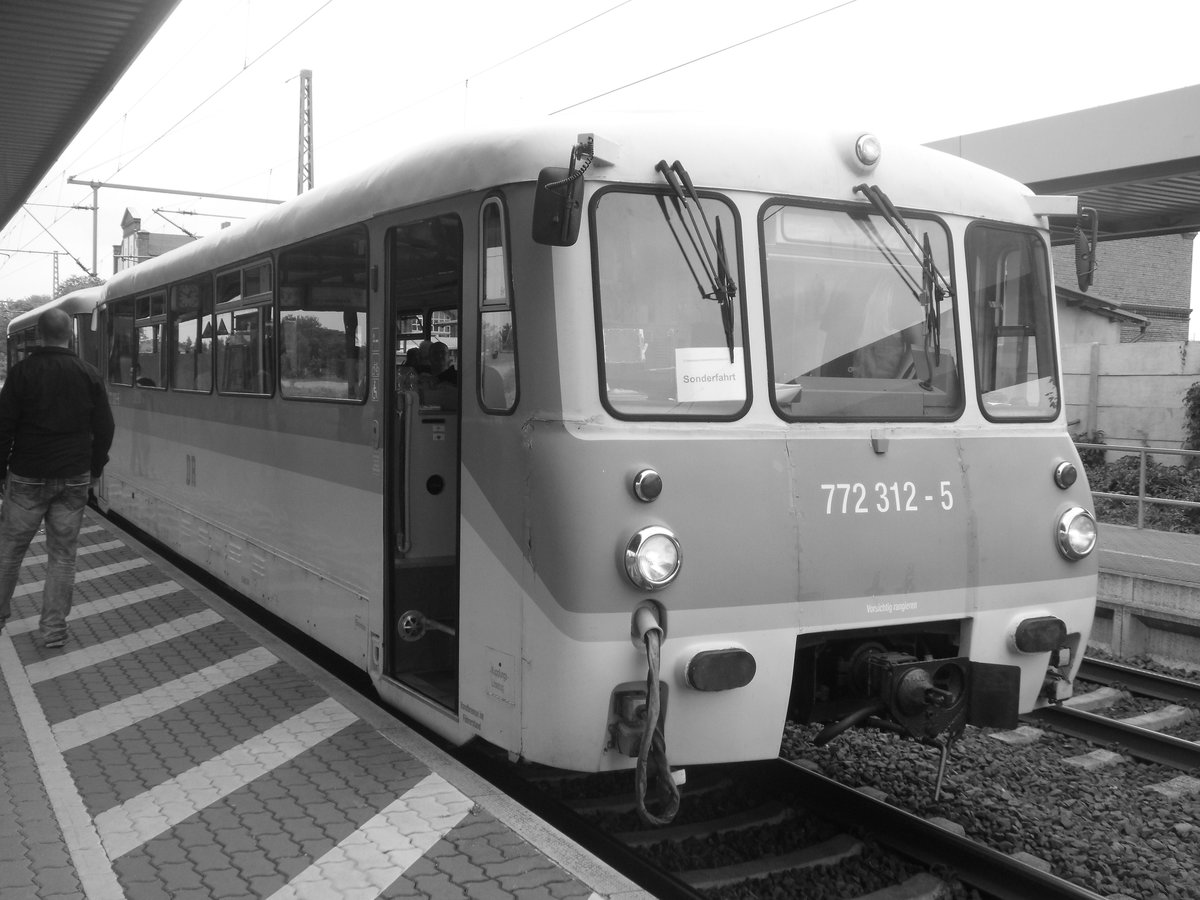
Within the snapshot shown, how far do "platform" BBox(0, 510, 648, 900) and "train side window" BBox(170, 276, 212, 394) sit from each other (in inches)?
103

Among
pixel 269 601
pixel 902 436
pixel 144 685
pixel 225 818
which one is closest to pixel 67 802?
pixel 225 818

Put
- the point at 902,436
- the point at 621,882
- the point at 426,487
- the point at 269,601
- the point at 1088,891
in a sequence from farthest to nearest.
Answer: the point at 269,601, the point at 426,487, the point at 902,436, the point at 1088,891, the point at 621,882

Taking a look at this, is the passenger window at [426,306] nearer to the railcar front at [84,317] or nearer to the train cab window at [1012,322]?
the train cab window at [1012,322]

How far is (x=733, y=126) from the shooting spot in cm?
482

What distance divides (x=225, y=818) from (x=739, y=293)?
111 inches

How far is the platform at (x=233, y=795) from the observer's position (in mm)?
4047

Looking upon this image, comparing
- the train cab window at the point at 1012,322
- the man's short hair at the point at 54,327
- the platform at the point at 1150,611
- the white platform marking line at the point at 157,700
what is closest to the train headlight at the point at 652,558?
the train cab window at the point at 1012,322

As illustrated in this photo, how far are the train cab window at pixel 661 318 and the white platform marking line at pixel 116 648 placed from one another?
13.3 feet

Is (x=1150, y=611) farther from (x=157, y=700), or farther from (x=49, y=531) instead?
(x=49, y=531)

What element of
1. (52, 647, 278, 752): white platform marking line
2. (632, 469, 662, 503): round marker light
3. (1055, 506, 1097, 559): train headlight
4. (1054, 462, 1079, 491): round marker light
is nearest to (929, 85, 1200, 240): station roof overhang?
(1054, 462, 1079, 491): round marker light

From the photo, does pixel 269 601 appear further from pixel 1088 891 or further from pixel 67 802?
pixel 1088 891

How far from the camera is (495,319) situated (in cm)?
487

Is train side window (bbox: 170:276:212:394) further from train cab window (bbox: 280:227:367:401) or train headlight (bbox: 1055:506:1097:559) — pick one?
train headlight (bbox: 1055:506:1097:559)

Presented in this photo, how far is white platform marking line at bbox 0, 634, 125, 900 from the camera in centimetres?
405
